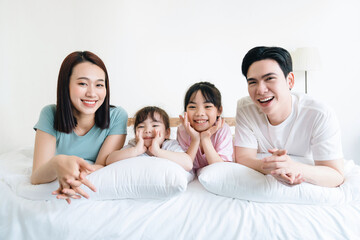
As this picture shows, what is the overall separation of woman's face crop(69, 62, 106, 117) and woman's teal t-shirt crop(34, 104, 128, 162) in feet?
0.45

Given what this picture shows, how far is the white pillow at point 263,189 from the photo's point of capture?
0.82 metres

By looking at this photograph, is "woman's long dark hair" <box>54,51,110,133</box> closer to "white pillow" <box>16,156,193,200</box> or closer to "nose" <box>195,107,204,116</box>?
"white pillow" <box>16,156,193,200</box>

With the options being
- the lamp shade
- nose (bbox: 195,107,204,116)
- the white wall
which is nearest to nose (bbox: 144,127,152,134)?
nose (bbox: 195,107,204,116)

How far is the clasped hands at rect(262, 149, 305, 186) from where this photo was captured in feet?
2.52

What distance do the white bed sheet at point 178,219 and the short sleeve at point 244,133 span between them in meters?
0.32

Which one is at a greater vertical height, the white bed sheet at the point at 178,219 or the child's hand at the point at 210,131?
the child's hand at the point at 210,131

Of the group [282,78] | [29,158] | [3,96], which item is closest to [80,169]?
[282,78]

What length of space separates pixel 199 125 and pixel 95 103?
488mm

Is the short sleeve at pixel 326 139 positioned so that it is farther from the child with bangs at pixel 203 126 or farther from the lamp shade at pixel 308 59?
the lamp shade at pixel 308 59

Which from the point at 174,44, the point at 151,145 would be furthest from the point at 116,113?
the point at 174,44

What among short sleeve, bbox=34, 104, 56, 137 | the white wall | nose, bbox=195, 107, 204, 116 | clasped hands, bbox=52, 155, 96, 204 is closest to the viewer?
clasped hands, bbox=52, 155, 96, 204

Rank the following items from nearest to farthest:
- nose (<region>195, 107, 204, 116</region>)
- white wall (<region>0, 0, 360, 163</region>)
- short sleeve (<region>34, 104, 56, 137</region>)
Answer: short sleeve (<region>34, 104, 56, 137</region>) < nose (<region>195, 107, 204, 116</region>) < white wall (<region>0, 0, 360, 163</region>)

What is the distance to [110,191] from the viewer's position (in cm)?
85

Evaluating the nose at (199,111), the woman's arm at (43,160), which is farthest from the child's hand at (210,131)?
the woman's arm at (43,160)
